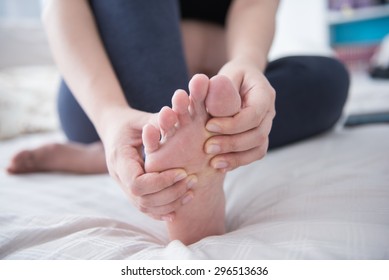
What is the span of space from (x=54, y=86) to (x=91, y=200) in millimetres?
899

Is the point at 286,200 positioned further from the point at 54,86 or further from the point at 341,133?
the point at 54,86

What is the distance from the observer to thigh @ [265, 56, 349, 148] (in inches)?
23.8

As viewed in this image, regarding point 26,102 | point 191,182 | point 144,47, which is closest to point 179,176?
point 191,182

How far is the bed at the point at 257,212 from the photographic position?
336 millimetres

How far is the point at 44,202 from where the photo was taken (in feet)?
1.63

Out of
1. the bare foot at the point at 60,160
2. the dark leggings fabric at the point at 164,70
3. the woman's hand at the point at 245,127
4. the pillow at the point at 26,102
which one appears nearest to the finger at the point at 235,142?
the woman's hand at the point at 245,127

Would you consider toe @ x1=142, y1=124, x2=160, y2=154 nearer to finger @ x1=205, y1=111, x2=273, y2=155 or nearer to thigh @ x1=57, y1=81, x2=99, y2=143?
finger @ x1=205, y1=111, x2=273, y2=155

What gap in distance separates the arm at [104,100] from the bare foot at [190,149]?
2cm

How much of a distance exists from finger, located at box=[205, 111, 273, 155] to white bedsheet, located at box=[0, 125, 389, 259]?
0.30 ft

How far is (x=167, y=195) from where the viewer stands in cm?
36

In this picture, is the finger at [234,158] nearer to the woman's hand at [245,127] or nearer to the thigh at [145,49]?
the woman's hand at [245,127]

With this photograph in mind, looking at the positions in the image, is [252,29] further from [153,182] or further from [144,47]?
[153,182]

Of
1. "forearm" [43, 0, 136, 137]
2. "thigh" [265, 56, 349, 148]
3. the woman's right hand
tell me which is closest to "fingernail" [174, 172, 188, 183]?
the woman's right hand
